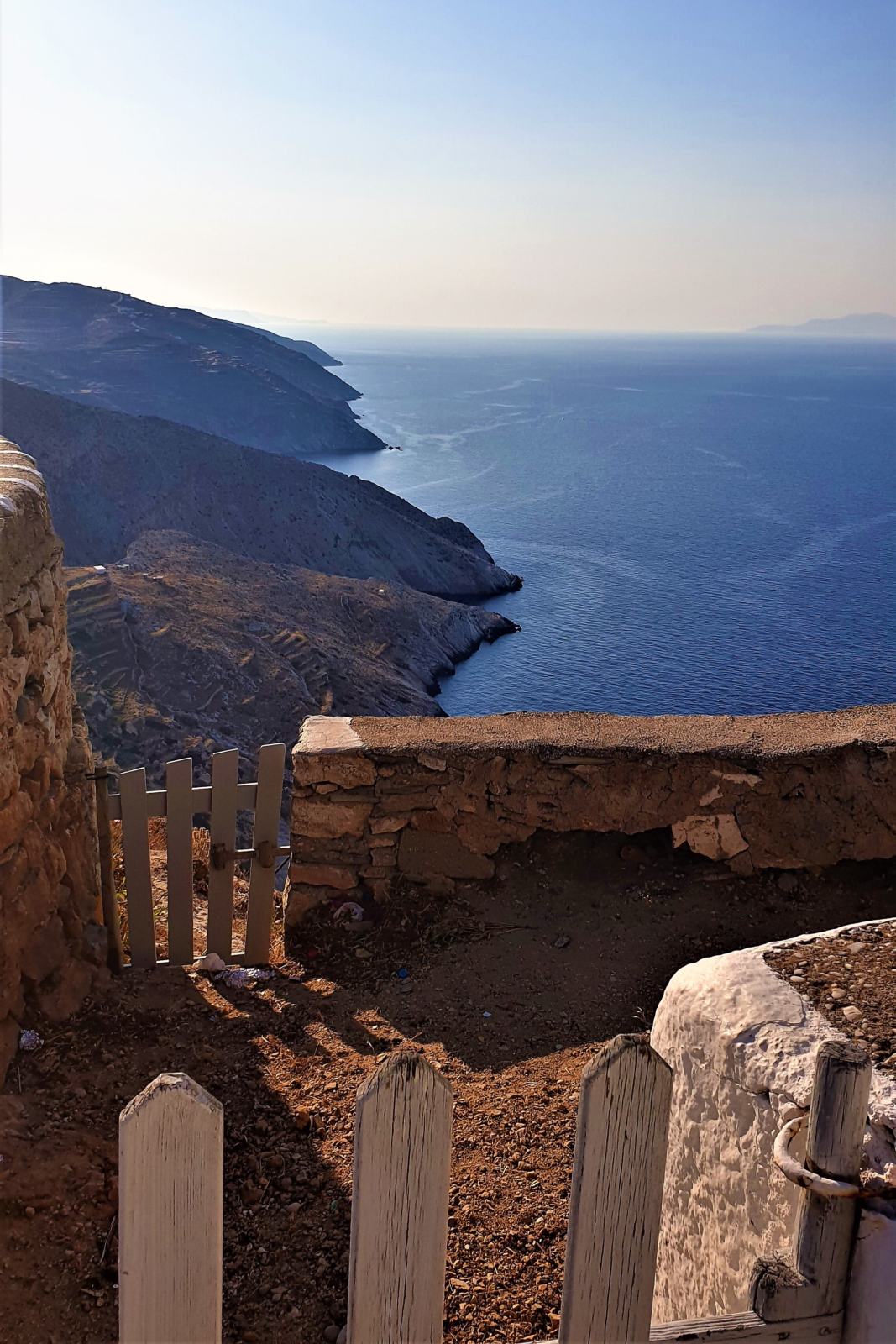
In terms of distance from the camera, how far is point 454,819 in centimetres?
545

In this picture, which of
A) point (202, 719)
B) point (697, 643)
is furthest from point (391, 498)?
point (202, 719)

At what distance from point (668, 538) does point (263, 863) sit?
49869 millimetres

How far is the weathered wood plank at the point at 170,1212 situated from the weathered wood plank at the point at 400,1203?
17 centimetres

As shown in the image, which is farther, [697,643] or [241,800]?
[697,643]

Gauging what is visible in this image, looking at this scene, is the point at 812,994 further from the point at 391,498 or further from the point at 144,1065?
the point at 391,498

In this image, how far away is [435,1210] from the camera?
1357 mm

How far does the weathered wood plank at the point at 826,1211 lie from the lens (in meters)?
1.43

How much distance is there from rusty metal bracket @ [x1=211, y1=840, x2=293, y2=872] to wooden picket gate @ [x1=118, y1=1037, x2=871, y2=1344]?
4262mm

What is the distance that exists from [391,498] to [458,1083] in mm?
46292

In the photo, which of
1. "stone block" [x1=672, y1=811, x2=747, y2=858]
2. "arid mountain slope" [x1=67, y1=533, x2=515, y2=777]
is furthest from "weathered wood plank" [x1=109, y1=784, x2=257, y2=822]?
"arid mountain slope" [x1=67, y1=533, x2=515, y2=777]

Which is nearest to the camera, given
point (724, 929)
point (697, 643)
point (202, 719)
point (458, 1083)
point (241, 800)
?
point (458, 1083)

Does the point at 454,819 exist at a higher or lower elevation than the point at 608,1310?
lower

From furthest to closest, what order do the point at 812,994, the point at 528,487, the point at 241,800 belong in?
the point at 528,487 → the point at 241,800 → the point at 812,994

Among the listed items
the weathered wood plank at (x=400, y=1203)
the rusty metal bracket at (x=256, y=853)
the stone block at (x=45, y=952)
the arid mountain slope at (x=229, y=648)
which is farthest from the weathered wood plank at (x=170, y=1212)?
the arid mountain slope at (x=229, y=648)
